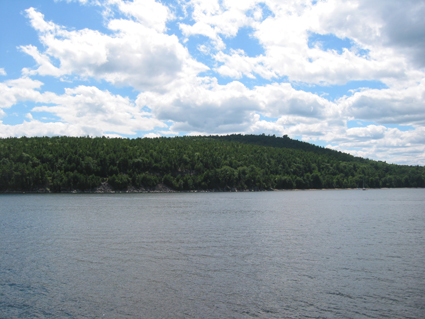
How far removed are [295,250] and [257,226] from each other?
16.3m

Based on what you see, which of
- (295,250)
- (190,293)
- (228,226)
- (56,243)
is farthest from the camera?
(228,226)

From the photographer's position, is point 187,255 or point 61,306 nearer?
point 61,306

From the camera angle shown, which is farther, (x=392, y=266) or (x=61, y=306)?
(x=392, y=266)

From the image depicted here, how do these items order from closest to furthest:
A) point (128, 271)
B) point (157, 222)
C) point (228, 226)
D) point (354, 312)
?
point (354, 312), point (128, 271), point (228, 226), point (157, 222)

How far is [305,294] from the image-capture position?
70.2 feet

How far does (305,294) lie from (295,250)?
12.2 m

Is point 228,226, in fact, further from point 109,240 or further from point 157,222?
Answer: point 109,240

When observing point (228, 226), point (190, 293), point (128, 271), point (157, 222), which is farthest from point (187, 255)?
point (157, 222)

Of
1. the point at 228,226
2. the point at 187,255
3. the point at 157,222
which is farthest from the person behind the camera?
the point at 157,222

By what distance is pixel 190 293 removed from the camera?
69.8 feet

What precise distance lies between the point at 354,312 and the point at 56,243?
30123mm

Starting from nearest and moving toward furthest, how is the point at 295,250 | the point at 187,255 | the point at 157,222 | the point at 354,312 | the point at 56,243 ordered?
1. the point at 354,312
2. the point at 187,255
3. the point at 295,250
4. the point at 56,243
5. the point at 157,222

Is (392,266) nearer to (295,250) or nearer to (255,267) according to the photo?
(295,250)

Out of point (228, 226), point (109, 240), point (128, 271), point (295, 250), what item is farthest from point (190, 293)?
point (228, 226)
